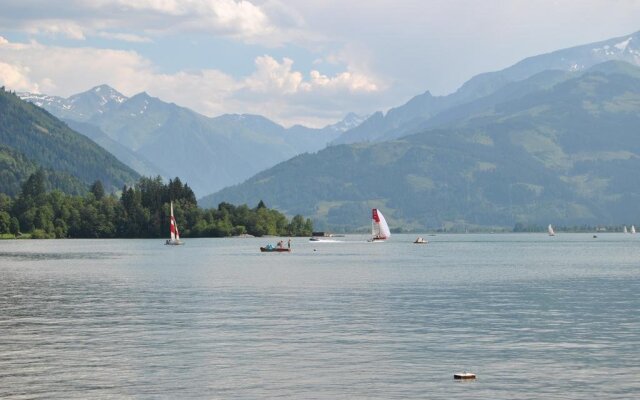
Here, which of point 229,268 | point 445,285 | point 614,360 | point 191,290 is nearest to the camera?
point 614,360

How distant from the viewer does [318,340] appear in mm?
75062

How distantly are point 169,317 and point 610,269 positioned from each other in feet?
395

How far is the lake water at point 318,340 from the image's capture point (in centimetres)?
5650

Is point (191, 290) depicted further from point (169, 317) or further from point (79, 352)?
point (79, 352)

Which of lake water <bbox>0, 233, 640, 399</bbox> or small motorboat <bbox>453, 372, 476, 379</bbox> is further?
small motorboat <bbox>453, 372, 476, 379</bbox>

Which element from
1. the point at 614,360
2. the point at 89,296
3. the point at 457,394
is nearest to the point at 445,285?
the point at 89,296

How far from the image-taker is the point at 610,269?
190 metres

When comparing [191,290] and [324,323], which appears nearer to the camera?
[324,323]

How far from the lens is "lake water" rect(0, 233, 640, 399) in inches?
2224

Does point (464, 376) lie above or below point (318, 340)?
below

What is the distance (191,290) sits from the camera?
129 meters

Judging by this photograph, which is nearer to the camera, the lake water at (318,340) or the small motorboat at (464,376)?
the lake water at (318,340)

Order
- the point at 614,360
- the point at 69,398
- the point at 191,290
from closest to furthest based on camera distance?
1. the point at 69,398
2. the point at 614,360
3. the point at 191,290

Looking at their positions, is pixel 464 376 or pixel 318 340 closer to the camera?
pixel 464 376
